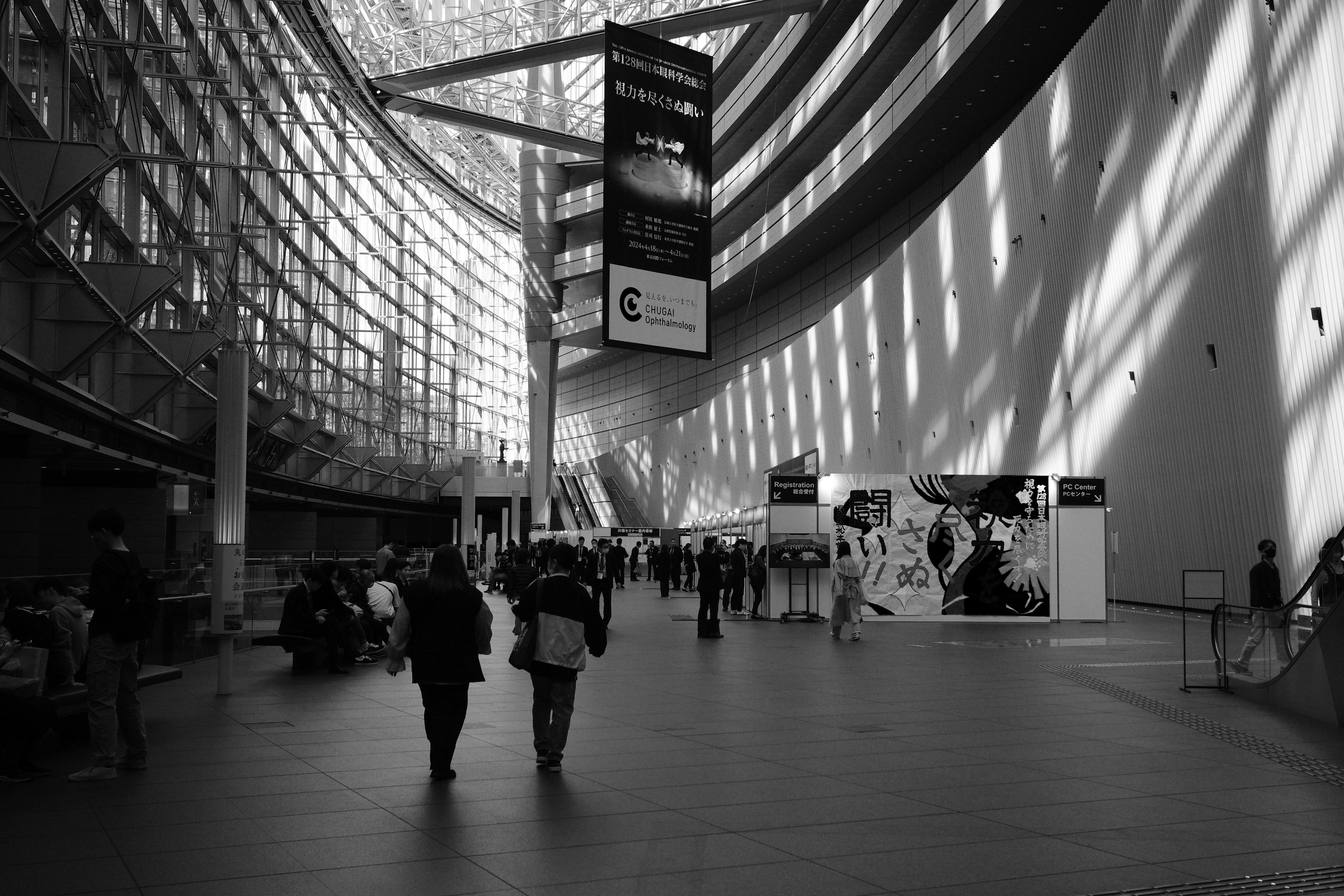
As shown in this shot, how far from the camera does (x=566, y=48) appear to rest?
39.5 m

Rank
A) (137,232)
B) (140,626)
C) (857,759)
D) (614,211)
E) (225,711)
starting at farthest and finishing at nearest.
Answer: (137,232), (614,211), (225,711), (857,759), (140,626)

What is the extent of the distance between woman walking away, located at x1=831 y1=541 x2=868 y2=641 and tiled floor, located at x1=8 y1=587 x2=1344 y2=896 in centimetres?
647

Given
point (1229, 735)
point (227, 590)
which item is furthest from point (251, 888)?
point (227, 590)

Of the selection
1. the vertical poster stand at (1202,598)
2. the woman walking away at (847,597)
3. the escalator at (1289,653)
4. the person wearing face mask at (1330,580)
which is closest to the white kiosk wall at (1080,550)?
the vertical poster stand at (1202,598)

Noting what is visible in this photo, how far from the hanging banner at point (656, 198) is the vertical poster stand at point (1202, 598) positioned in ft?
24.6

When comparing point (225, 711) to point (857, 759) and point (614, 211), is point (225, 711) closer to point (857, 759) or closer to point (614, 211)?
point (857, 759)

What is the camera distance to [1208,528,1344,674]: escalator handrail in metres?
9.88

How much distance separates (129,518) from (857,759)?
24164 millimetres

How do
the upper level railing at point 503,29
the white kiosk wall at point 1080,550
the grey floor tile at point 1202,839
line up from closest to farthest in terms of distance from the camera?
the grey floor tile at point 1202,839 → the white kiosk wall at point 1080,550 → the upper level railing at point 503,29

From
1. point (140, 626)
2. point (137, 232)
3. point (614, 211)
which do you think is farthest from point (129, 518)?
point (140, 626)

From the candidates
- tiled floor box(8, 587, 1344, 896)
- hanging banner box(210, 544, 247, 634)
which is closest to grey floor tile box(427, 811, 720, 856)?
tiled floor box(8, 587, 1344, 896)

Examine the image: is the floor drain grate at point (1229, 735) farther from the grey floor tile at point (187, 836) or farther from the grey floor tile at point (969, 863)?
the grey floor tile at point (187, 836)

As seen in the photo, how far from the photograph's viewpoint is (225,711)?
10.2 m

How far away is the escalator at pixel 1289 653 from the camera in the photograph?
9586mm
